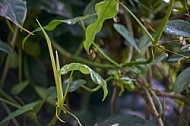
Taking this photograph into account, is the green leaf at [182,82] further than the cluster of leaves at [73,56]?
No

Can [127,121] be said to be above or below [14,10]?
below

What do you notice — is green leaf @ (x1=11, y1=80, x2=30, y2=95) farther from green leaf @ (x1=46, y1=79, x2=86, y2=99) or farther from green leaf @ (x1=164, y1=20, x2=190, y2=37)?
green leaf @ (x1=164, y1=20, x2=190, y2=37)

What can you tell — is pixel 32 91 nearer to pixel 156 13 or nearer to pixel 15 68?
pixel 15 68

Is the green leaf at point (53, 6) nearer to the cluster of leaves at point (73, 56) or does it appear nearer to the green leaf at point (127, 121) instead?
the cluster of leaves at point (73, 56)

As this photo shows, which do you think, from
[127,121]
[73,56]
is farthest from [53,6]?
[127,121]

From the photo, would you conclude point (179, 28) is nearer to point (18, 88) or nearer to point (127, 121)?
point (127, 121)

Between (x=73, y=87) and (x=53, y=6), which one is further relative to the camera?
(x=53, y=6)

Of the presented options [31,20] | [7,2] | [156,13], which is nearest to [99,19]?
[7,2]

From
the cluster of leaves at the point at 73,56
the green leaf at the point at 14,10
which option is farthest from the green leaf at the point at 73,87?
the green leaf at the point at 14,10
